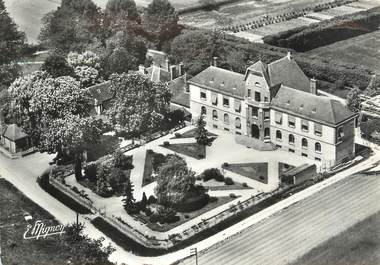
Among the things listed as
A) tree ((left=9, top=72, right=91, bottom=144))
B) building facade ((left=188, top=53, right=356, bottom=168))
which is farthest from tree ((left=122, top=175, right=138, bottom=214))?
building facade ((left=188, top=53, right=356, bottom=168))

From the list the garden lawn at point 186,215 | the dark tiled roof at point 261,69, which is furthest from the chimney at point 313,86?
the garden lawn at point 186,215

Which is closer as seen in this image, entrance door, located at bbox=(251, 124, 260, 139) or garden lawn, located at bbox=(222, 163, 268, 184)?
garden lawn, located at bbox=(222, 163, 268, 184)

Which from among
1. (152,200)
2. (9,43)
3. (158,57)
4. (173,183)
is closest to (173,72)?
(158,57)

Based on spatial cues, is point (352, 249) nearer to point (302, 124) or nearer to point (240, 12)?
point (302, 124)

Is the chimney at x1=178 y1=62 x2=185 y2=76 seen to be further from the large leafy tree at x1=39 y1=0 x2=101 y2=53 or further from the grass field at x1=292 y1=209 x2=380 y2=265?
the grass field at x1=292 y1=209 x2=380 y2=265

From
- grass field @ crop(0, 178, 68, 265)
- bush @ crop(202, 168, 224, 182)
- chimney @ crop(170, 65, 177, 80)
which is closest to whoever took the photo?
grass field @ crop(0, 178, 68, 265)

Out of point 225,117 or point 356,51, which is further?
point 356,51
